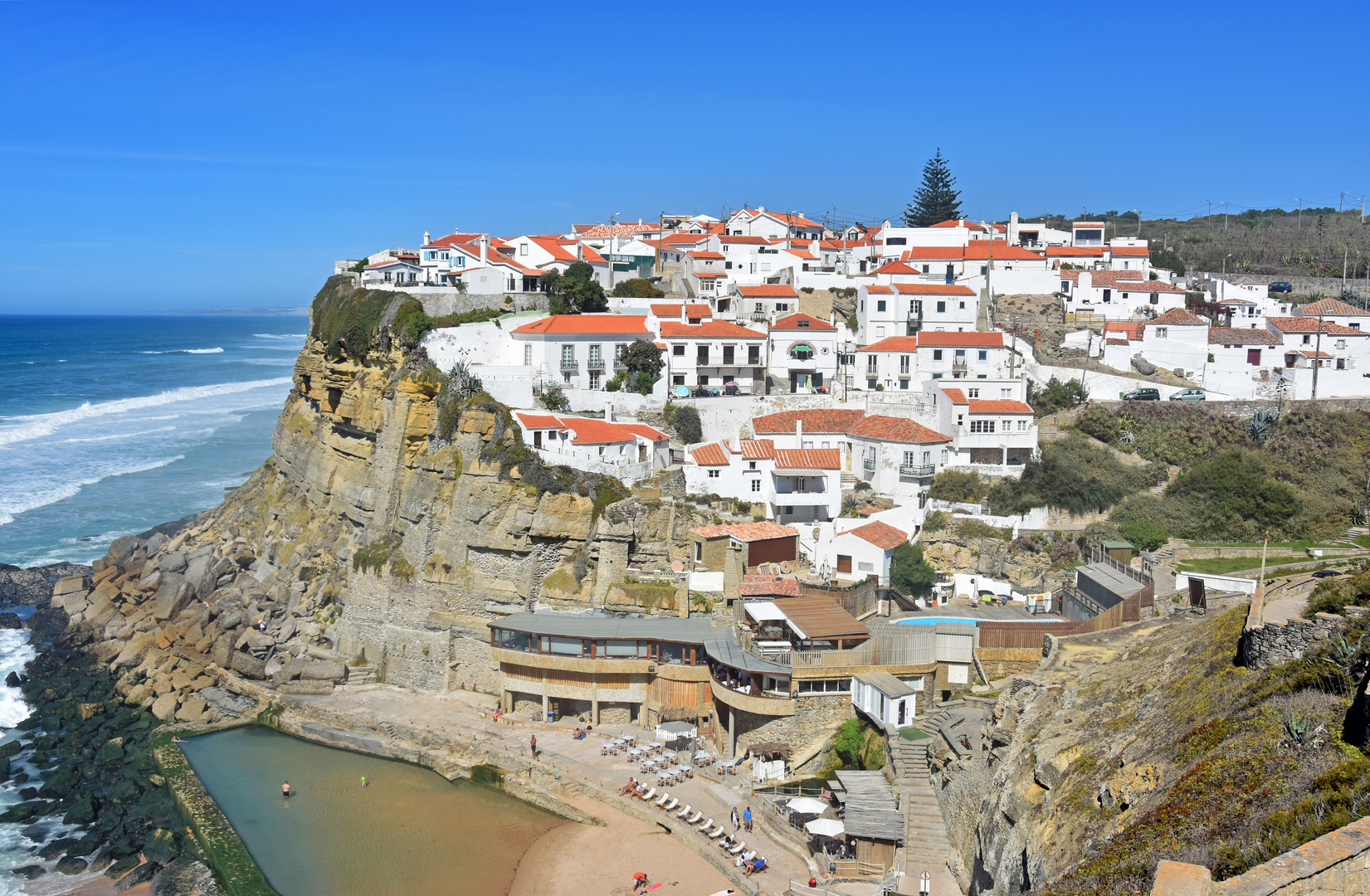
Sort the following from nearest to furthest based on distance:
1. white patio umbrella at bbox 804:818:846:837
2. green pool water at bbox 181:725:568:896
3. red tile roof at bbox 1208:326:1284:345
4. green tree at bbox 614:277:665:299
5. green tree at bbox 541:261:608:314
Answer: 1. white patio umbrella at bbox 804:818:846:837
2. green pool water at bbox 181:725:568:896
3. red tile roof at bbox 1208:326:1284:345
4. green tree at bbox 541:261:608:314
5. green tree at bbox 614:277:665:299

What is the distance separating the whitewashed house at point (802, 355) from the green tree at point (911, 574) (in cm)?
1242

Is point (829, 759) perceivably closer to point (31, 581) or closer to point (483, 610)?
point (483, 610)

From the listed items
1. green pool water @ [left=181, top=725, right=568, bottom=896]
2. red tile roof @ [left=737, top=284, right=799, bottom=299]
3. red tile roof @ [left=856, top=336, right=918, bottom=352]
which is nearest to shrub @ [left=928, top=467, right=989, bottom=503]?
red tile roof @ [left=856, top=336, right=918, bottom=352]

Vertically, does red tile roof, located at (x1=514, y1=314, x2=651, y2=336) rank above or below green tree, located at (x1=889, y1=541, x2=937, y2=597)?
above

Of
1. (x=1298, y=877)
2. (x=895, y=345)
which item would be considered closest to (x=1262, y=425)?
(x=895, y=345)

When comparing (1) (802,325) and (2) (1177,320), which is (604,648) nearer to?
(1) (802,325)

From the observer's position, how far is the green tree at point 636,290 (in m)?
43.9

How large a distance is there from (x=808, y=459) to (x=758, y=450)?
1.61 meters

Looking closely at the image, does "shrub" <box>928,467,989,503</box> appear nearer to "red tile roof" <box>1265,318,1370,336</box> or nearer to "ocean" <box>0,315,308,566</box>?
"red tile roof" <box>1265,318,1370,336</box>

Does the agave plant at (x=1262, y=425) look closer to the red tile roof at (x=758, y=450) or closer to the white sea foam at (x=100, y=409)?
the red tile roof at (x=758, y=450)

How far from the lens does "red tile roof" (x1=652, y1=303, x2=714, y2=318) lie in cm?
4053

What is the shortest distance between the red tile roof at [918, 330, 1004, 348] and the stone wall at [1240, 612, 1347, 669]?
2470 cm

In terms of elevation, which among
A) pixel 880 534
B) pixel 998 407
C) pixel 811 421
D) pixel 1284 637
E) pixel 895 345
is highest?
pixel 895 345

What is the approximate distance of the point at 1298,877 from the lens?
25.1ft
